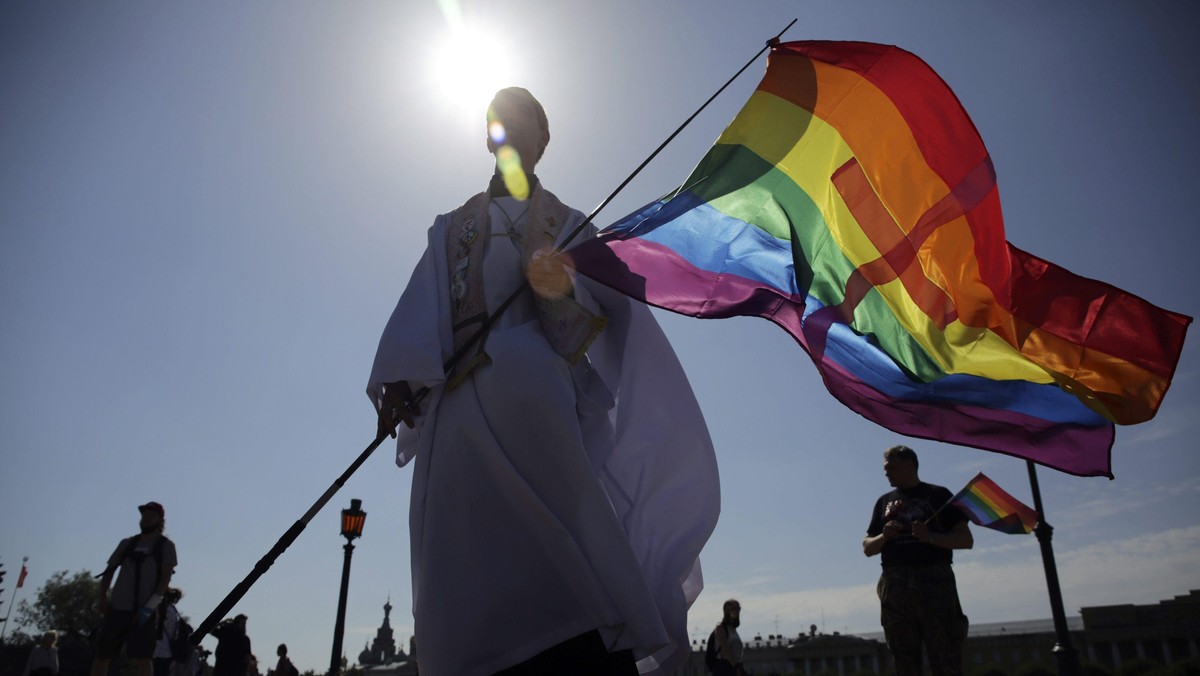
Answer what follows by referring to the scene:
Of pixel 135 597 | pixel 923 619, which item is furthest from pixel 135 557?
pixel 923 619

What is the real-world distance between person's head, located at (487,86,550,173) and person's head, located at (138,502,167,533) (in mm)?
4696

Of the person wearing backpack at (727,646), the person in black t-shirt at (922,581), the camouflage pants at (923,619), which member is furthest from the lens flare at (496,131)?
the person wearing backpack at (727,646)

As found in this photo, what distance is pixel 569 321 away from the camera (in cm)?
285

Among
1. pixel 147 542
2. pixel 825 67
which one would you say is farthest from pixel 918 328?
pixel 147 542

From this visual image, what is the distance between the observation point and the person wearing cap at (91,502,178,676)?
5664mm

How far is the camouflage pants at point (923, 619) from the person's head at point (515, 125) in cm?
364

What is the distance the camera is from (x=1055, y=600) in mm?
9422

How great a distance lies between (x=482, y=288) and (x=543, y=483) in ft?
2.81

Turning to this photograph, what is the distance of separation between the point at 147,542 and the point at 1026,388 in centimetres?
622

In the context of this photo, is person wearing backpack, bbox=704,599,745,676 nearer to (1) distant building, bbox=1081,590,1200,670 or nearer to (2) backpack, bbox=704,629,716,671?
(2) backpack, bbox=704,629,716,671

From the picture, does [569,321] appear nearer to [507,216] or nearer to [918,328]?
[507,216]

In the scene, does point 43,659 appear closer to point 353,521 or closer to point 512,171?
point 353,521

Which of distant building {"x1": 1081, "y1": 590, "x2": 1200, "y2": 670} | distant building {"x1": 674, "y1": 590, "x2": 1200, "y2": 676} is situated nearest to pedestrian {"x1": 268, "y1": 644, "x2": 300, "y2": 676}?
distant building {"x1": 674, "y1": 590, "x2": 1200, "y2": 676}

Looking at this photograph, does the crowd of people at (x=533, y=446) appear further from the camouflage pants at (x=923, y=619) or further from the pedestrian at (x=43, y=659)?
the pedestrian at (x=43, y=659)
